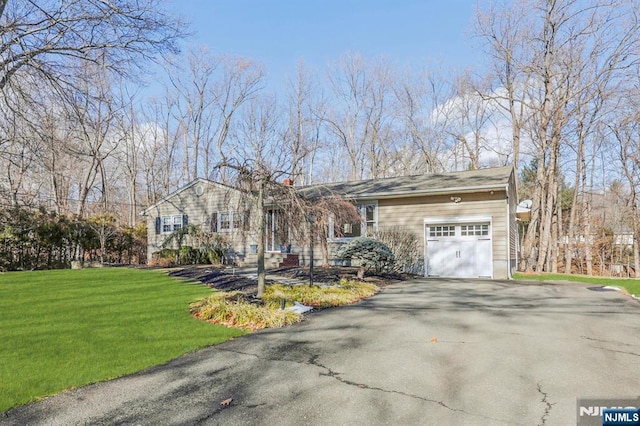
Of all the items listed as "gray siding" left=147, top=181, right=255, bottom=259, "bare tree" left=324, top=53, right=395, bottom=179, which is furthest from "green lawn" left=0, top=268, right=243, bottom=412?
"bare tree" left=324, top=53, right=395, bottom=179

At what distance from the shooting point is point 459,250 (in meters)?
15.1

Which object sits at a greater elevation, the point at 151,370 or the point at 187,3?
the point at 187,3

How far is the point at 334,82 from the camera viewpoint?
3472cm

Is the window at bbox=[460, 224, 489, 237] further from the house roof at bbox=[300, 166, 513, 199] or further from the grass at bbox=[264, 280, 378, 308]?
the grass at bbox=[264, 280, 378, 308]

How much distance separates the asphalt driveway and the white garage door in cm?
747

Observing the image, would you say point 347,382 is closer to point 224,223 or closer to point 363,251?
point 363,251

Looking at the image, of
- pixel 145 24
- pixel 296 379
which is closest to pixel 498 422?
pixel 296 379

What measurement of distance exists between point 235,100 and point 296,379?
33006mm

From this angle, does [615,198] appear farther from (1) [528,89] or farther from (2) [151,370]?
(2) [151,370]

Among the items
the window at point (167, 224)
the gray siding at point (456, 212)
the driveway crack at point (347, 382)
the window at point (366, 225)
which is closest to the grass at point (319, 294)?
the driveway crack at point (347, 382)

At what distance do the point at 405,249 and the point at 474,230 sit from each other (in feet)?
8.97

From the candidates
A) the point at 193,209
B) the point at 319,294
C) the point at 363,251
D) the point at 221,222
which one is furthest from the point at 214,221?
the point at 319,294

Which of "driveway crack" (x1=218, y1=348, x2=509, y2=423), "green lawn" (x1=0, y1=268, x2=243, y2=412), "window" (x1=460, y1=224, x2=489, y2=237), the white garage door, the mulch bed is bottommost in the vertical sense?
"driveway crack" (x1=218, y1=348, x2=509, y2=423)

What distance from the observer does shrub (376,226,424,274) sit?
617 inches
